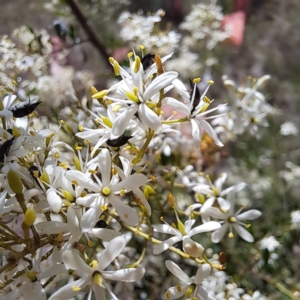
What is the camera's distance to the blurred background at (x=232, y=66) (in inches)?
33.8

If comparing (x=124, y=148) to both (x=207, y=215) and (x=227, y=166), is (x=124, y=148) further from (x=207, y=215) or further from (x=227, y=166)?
(x=227, y=166)

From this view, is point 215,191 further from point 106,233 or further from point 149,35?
point 149,35

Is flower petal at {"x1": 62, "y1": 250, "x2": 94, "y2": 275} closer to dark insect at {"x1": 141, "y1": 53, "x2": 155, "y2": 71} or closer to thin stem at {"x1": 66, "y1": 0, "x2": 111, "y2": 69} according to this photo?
dark insect at {"x1": 141, "y1": 53, "x2": 155, "y2": 71}

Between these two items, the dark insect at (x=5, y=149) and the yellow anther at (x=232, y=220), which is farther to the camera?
the yellow anther at (x=232, y=220)

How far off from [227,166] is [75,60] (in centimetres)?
70

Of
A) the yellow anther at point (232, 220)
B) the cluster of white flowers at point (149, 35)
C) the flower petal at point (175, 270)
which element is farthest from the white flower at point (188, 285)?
the cluster of white flowers at point (149, 35)

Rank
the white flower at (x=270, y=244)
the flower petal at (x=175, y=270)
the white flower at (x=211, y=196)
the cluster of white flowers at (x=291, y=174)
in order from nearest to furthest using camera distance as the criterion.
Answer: the flower petal at (x=175, y=270) < the white flower at (x=211, y=196) < the white flower at (x=270, y=244) < the cluster of white flowers at (x=291, y=174)

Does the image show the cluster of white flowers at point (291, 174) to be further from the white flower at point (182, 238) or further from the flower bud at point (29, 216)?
the flower bud at point (29, 216)

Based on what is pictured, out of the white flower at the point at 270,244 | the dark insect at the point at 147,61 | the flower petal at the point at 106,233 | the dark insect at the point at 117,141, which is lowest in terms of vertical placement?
the white flower at the point at 270,244

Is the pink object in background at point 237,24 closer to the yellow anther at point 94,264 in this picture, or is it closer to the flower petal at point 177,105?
the flower petal at point 177,105

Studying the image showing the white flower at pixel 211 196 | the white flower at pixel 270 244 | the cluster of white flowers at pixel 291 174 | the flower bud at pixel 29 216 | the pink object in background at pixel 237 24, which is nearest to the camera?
the flower bud at pixel 29 216

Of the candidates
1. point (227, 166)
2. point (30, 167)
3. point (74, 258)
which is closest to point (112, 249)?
point (74, 258)

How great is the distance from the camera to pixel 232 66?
70.0 inches

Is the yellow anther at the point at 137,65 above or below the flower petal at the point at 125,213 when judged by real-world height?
above
